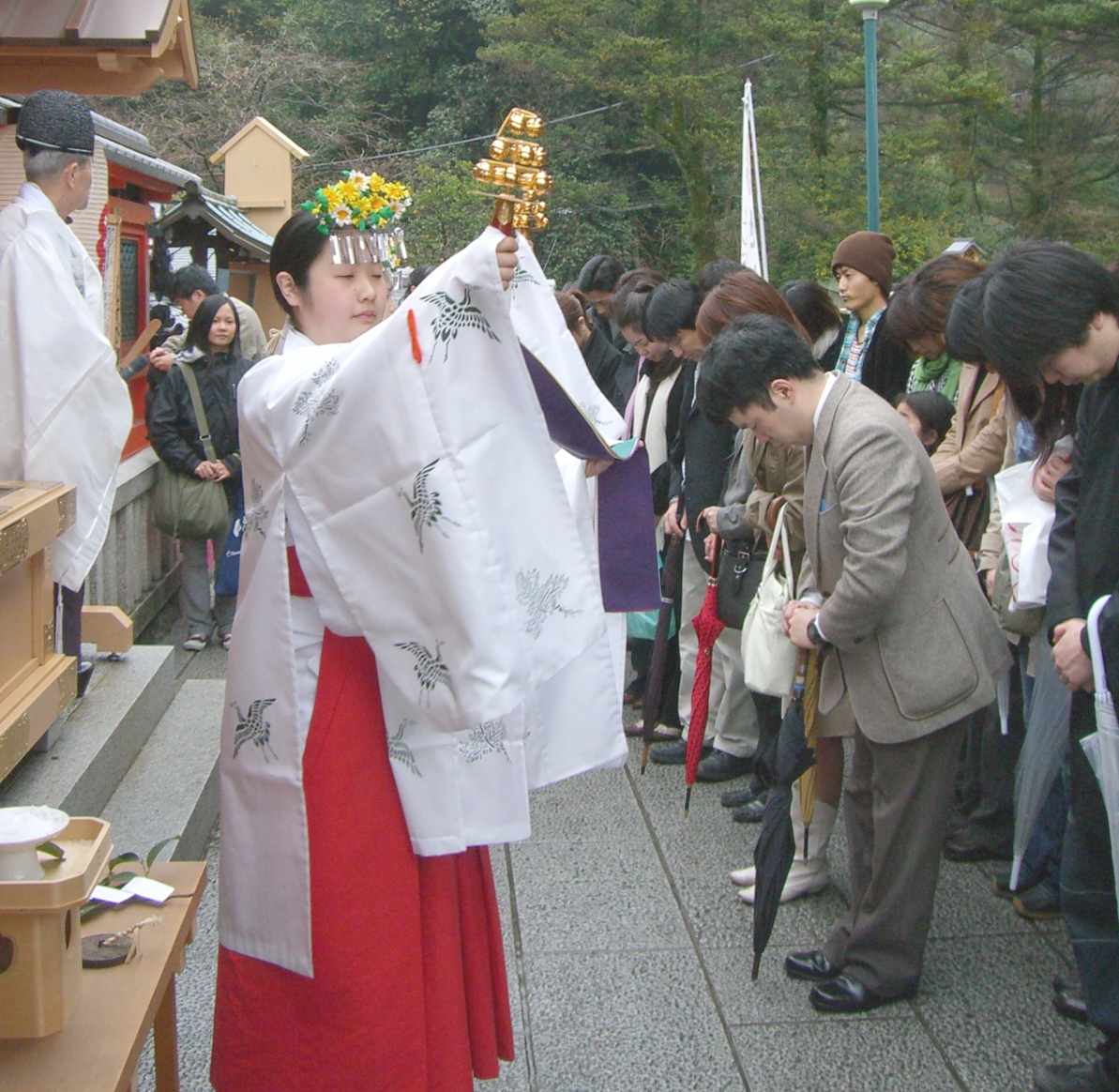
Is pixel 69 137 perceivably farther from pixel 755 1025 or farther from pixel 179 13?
pixel 755 1025

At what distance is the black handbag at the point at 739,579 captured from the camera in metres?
4.55

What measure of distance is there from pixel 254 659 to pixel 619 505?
1.06m

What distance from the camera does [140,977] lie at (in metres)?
2.36

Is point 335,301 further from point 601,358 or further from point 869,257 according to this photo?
point 601,358

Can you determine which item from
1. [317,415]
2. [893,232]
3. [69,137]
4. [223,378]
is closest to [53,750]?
[69,137]

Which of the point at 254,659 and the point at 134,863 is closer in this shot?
the point at 254,659

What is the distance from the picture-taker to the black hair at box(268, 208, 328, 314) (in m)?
2.89

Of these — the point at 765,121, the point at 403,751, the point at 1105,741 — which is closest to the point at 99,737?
the point at 403,751

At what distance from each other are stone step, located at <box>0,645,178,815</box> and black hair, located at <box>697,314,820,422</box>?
2.19 metres

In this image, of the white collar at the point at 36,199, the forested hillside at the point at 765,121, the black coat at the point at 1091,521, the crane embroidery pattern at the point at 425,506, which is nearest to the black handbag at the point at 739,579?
the black coat at the point at 1091,521

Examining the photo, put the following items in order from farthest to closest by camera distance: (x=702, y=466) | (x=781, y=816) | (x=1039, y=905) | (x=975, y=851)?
(x=702, y=466) < (x=975, y=851) < (x=1039, y=905) < (x=781, y=816)

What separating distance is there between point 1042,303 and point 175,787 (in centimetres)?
324

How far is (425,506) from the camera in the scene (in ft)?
7.71

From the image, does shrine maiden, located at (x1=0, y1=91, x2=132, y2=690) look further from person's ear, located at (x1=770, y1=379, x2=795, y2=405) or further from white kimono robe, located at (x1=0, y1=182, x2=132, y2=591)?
person's ear, located at (x1=770, y1=379, x2=795, y2=405)
